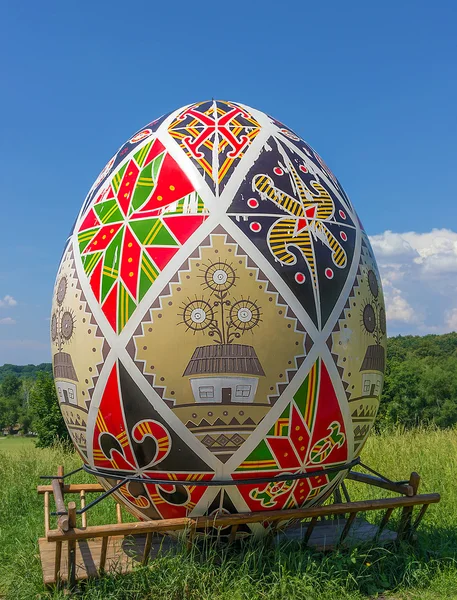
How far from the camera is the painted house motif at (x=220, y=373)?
4.15m

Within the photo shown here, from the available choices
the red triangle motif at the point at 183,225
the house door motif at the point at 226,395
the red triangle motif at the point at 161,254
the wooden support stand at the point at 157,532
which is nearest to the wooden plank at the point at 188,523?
the wooden support stand at the point at 157,532

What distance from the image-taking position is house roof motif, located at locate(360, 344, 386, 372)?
15.7ft

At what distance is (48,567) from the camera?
4.59 metres

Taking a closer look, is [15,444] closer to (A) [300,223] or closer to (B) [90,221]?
(B) [90,221]


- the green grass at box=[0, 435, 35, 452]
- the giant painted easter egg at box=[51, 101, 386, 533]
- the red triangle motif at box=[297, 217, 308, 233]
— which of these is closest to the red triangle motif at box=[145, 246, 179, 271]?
the giant painted easter egg at box=[51, 101, 386, 533]

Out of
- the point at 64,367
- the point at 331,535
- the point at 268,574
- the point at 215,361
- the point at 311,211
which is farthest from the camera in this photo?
the point at 331,535

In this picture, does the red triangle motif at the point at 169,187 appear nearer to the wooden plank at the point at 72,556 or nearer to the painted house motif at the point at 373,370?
the painted house motif at the point at 373,370

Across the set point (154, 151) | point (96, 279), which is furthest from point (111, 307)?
point (154, 151)

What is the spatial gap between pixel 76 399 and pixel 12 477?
16.4 ft

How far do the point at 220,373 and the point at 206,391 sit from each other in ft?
0.51

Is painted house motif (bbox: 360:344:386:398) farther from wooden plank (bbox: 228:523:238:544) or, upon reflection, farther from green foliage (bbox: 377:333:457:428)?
green foliage (bbox: 377:333:457:428)

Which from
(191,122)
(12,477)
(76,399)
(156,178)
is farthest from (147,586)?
(12,477)

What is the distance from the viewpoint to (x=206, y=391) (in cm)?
416

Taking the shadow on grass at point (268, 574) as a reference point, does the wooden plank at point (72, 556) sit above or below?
above
